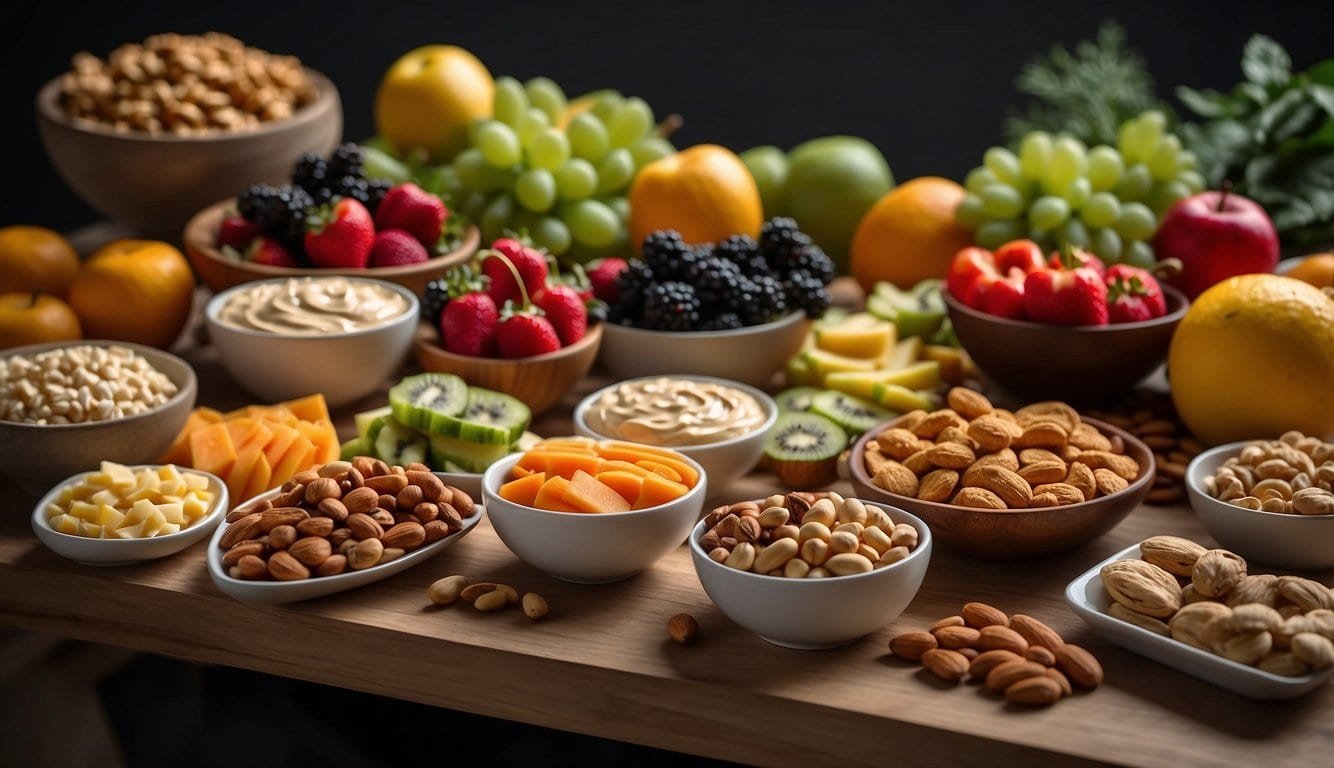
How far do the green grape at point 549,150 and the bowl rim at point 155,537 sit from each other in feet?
2.98

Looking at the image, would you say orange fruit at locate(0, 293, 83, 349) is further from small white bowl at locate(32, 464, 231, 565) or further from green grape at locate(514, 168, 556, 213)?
green grape at locate(514, 168, 556, 213)

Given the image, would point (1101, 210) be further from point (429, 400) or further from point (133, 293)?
point (133, 293)

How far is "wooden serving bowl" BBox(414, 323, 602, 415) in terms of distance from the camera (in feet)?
6.15

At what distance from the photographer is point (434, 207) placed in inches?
84.9

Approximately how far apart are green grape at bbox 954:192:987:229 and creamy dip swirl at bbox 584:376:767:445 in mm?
718

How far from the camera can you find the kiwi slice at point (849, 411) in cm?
185

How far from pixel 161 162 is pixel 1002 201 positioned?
4.85ft

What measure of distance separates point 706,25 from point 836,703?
2654mm

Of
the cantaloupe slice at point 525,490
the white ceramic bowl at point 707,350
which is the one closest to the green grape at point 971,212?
the white ceramic bowl at point 707,350

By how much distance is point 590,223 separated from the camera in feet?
7.81

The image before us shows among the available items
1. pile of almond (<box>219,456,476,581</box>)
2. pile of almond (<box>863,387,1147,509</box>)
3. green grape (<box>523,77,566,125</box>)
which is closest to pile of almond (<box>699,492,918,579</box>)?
pile of almond (<box>863,387,1147,509</box>)

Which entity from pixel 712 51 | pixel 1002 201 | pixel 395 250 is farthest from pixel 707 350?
pixel 712 51

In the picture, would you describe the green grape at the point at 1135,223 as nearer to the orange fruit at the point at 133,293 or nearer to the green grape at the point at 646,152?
the green grape at the point at 646,152

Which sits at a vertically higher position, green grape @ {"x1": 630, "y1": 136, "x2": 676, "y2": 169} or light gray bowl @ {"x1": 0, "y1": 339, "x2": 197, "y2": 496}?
green grape @ {"x1": 630, "y1": 136, "x2": 676, "y2": 169}
